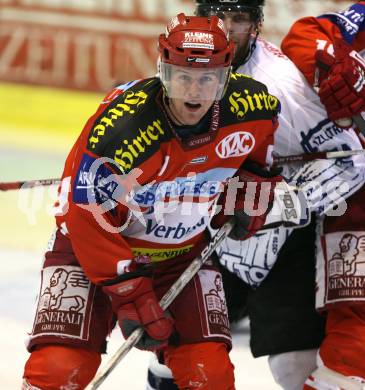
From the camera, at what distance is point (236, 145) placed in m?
3.29

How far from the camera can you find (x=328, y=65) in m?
3.58

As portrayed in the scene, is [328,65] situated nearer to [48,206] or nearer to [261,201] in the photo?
[261,201]

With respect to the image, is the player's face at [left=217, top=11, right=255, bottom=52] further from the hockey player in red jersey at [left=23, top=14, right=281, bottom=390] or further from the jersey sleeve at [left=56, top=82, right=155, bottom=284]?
the jersey sleeve at [left=56, top=82, right=155, bottom=284]

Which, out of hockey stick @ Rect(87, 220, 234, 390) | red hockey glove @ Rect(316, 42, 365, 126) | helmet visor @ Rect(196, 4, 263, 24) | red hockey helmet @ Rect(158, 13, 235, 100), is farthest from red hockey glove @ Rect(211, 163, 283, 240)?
helmet visor @ Rect(196, 4, 263, 24)

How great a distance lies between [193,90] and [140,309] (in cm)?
64

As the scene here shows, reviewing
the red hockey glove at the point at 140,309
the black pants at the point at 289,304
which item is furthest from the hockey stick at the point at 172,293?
the black pants at the point at 289,304

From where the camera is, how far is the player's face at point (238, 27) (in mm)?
3602

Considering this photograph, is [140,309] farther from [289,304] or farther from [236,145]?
[289,304]

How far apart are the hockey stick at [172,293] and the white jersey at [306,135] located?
1.18ft

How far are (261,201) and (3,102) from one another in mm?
4978

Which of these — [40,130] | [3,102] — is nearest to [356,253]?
[40,130]

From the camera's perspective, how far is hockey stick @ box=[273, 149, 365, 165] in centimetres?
361

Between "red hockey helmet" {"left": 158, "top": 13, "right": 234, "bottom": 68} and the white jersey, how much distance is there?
21.5 inches

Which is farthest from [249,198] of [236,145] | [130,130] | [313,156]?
[130,130]
